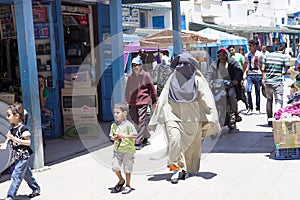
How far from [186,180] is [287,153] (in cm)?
175

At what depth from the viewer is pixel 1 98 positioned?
732 cm

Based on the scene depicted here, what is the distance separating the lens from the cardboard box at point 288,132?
23.3 ft

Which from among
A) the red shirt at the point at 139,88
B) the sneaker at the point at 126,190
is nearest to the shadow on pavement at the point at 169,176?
the sneaker at the point at 126,190

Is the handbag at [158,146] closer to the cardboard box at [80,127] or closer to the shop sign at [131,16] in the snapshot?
the cardboard box at [80,127]

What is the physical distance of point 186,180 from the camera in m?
6.50

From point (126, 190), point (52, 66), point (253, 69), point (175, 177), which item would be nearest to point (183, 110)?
point (175, 177)

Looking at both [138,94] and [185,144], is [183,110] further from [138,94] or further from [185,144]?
[138,94]

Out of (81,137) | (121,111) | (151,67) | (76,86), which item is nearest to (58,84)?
(76,86)

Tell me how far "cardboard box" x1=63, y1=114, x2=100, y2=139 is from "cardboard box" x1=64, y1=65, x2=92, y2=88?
63 cm

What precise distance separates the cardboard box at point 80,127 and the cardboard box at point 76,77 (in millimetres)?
634

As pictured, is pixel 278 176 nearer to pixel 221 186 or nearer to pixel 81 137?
pixel 221 186

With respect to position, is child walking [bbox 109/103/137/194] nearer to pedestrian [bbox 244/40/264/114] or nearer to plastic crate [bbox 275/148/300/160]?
plastic crate [bbox 275/148/300/160]

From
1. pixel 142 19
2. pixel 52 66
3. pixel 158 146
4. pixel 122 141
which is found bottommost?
pixel 158 146

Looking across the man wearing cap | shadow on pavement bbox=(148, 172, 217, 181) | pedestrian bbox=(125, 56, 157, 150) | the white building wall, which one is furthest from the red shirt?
the white building wall
